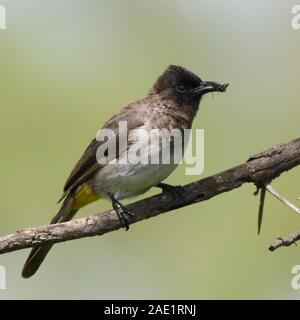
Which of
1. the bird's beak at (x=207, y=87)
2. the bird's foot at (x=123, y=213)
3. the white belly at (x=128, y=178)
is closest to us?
the bird's foot at (x=123, y=213)

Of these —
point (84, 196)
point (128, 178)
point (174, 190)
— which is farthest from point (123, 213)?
point (84, 196)

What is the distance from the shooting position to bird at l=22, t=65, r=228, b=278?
13.8ft

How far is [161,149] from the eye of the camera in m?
4.11

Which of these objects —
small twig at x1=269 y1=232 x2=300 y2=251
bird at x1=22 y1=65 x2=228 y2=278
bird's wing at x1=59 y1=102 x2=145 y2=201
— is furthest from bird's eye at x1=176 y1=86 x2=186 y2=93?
small twig at x1=269 y1=232 x2=300 y2=251

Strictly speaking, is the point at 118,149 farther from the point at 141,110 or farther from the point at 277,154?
the point at 277,154

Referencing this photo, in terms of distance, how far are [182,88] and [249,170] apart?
143cm

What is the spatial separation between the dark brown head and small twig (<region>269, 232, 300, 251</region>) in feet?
6.41

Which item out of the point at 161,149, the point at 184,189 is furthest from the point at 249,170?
the point at 161,149

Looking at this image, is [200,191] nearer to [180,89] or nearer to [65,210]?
[180,89]

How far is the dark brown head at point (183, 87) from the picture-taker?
4492 mm

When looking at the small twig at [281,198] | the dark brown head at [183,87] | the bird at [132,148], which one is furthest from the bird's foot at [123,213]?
the dark brown head at [183,87]

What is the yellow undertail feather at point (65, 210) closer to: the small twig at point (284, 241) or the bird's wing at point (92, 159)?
the bird's wing at point (92, 159)

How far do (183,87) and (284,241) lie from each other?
211 cm

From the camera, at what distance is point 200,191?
3.42m
